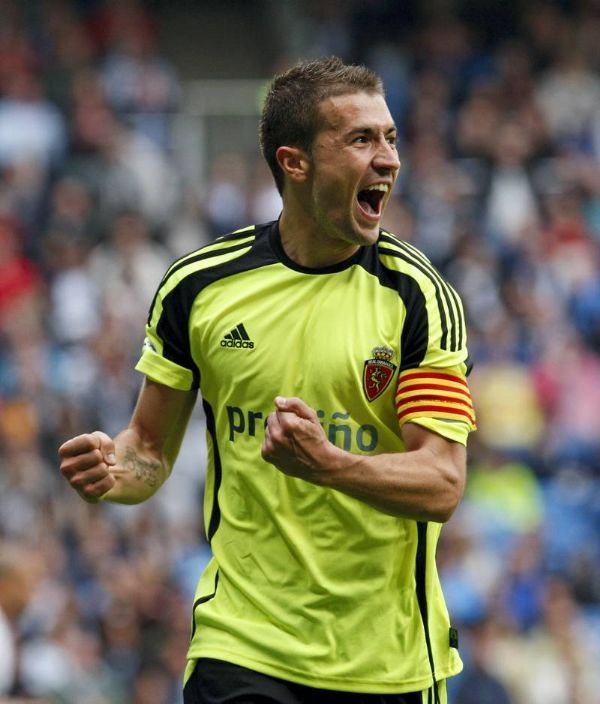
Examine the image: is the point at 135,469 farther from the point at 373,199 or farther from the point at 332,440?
the point at 373,199

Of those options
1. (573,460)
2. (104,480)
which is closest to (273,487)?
(104,480)

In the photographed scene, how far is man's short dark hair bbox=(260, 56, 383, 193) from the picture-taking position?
474 centimetres

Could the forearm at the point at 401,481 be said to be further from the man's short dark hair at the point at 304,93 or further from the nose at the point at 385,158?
the man's short dark hair at the point at 304,93

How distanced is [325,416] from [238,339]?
0.37 m

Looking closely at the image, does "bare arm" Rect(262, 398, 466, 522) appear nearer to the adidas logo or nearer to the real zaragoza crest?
the real zaragoza crest

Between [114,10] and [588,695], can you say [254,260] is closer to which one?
[588,695]

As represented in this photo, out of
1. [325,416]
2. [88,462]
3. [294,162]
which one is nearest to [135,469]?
[88,462]

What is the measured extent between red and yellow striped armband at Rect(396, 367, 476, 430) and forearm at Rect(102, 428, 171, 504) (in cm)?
91

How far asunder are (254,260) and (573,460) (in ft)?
24.2

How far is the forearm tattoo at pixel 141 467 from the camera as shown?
16.4 ft

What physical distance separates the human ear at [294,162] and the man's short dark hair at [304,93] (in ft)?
0.07

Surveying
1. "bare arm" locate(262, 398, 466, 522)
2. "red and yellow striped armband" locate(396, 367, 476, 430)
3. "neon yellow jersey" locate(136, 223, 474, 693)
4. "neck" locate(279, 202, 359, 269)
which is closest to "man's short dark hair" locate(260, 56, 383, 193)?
"neck" locate(279, 202, 359, 269)

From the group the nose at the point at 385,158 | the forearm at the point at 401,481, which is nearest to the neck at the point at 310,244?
the nose at the point at 385,158

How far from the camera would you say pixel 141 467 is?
503cm
